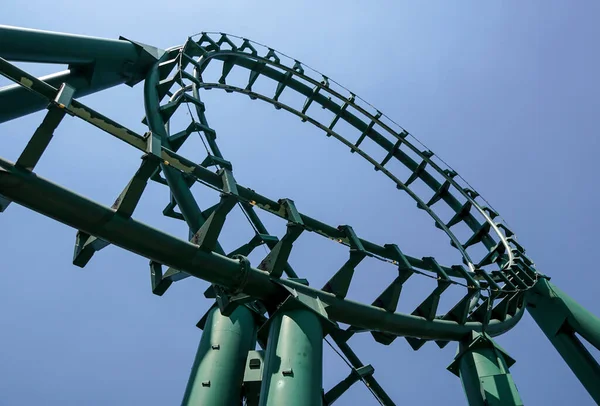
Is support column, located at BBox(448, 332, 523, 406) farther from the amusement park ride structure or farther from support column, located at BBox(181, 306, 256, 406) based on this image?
support column, located at BBox(181, 306, 256, 406)

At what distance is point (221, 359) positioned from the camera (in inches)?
266

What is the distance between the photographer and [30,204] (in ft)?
17.4

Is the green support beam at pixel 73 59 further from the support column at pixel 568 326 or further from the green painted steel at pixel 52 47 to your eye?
the support column at pixel 568 326

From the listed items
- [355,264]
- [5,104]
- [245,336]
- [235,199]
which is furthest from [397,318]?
[5,104]

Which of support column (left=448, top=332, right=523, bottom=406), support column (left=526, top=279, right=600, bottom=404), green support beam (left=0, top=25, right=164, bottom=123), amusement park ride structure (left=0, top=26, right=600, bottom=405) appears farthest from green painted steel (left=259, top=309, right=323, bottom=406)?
support column (left=526, top=279, right=600, bottom=404)

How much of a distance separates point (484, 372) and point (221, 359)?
501 cm

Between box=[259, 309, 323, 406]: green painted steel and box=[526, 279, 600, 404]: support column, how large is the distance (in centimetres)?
890

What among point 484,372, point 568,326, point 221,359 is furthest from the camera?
point 568,326

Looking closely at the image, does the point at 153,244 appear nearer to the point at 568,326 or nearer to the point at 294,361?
the point at 294,361

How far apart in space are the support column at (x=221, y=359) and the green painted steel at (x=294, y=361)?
2.29 ft

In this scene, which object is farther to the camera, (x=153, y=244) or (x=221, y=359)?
(x=221, y=359)

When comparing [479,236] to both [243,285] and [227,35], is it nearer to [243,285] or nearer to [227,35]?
[227,35]

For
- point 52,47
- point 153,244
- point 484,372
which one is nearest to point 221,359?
point 153,244

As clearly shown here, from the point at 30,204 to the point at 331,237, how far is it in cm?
390
